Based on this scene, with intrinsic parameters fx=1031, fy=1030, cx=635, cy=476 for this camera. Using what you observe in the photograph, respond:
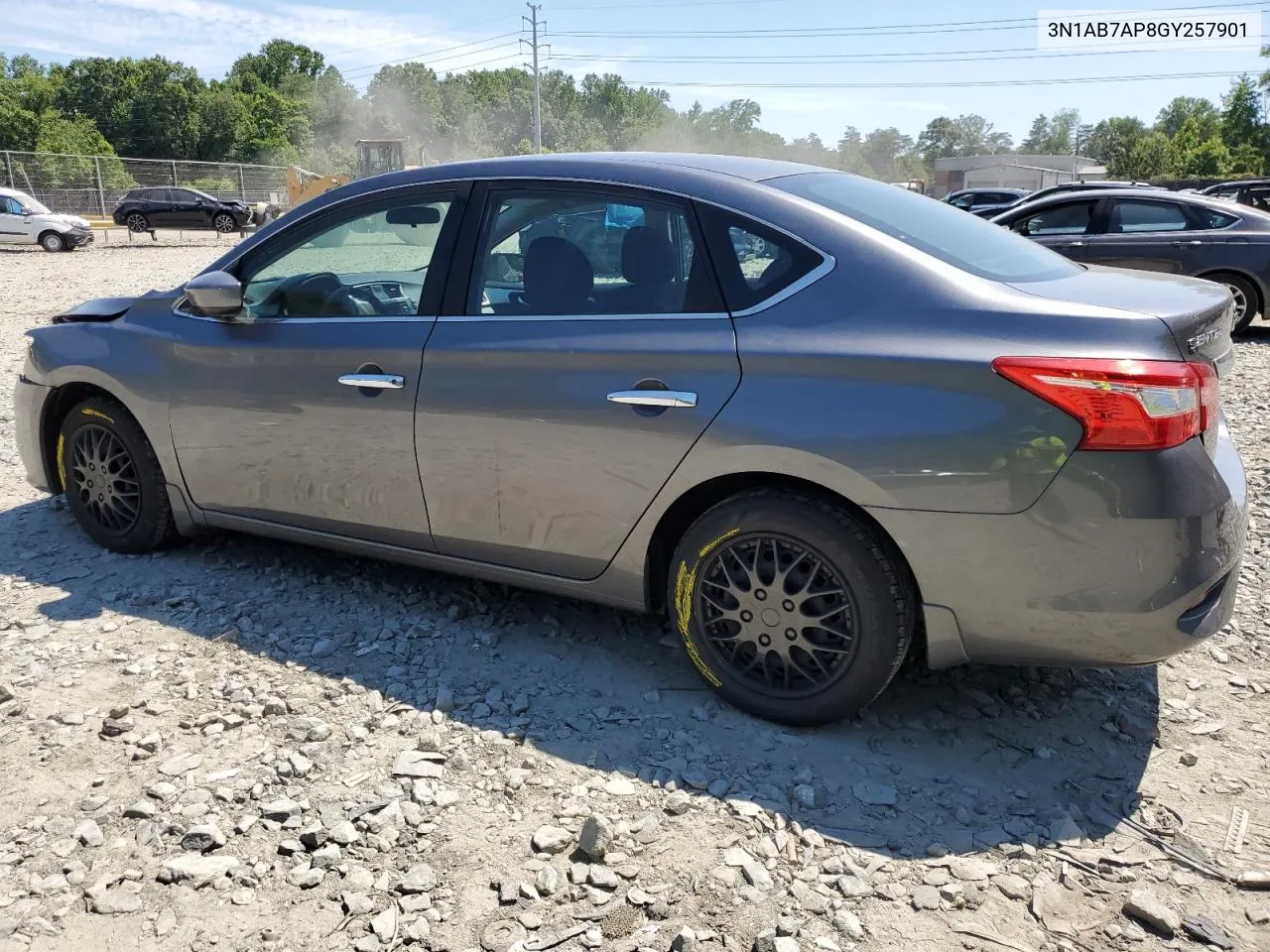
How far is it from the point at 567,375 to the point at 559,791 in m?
1.29

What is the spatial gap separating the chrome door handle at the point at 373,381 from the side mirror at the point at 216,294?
0.63m

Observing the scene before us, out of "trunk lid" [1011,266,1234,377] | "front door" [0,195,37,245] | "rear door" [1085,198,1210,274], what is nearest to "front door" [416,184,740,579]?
"trunk lid" [1011,266,1234,377]

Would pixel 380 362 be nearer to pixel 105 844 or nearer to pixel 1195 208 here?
pixel 105 844

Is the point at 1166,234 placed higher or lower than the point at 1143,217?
lower

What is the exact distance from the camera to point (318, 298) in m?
4.02

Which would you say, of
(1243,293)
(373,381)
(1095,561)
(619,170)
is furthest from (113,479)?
(1243,293)

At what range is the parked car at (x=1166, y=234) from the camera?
1053 cm

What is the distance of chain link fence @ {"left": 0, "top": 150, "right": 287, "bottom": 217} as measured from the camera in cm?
3694

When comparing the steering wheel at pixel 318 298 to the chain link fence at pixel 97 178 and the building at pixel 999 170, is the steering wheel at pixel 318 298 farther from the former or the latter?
the building at pixel 999 170

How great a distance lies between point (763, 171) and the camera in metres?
3.49

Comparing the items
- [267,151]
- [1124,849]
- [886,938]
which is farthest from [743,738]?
[267,151]

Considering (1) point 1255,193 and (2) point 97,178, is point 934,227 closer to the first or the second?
(1) point 1255,193

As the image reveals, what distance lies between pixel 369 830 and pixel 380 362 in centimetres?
167

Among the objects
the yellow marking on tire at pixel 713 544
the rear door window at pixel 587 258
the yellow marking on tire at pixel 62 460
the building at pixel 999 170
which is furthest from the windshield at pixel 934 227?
the building at pixel 999 170
